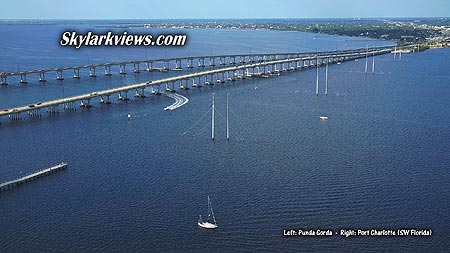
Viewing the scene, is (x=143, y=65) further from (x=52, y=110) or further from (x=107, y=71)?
(x=52, y=110)

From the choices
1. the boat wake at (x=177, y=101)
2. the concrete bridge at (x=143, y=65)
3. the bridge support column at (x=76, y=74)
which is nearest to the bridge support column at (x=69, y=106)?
the boat wake at (x=177, y=101)

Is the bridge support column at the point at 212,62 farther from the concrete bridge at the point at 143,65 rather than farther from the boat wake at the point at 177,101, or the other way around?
the boat wake at the point at 177,101

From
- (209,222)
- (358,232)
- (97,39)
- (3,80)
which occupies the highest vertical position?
(97,39)

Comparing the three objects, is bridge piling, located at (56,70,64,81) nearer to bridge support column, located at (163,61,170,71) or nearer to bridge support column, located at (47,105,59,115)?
bridge support column, located at (163,61,170,71)

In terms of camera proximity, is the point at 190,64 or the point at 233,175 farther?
the point at 190,64

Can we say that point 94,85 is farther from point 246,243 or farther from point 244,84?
point 246,243

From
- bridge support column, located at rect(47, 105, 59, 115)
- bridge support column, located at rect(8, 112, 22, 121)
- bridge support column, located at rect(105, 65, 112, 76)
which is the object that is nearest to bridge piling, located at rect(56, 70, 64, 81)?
bridge support column, located at rect(105, 65, 112, 76)

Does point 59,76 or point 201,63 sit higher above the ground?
point 59,76

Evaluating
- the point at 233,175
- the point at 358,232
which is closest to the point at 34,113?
the point at 233,175
